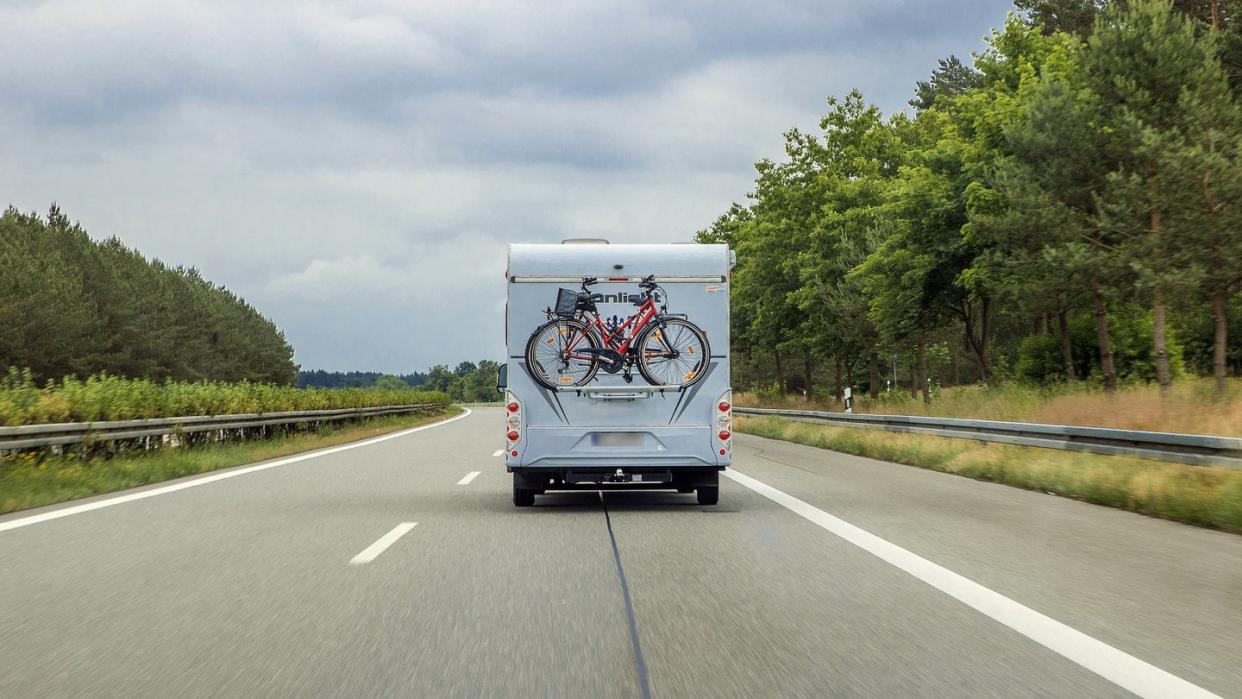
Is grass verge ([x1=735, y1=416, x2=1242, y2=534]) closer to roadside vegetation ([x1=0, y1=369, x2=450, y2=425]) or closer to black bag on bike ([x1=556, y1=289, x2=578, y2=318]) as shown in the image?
black bag on bike ([x1=556, y1=289, x2=578, y2=318])

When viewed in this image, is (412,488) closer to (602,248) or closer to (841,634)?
(602,248)

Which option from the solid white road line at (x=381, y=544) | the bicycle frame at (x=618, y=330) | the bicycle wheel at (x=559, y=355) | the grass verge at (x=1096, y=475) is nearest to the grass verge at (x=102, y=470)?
the solid white road line at (x=381, y=544)

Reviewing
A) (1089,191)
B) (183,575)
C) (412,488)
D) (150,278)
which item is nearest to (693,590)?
(183,575)

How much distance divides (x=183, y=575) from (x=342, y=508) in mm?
3913

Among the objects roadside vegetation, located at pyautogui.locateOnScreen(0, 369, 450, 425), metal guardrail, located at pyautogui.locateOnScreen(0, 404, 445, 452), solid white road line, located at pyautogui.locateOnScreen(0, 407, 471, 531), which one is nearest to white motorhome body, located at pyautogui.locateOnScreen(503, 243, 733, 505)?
solid white road line, located at pyautogui.locateOnScreen(0, 407, 471, 531)

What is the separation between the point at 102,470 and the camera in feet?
45.4

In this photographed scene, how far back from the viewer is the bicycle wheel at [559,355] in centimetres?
1052

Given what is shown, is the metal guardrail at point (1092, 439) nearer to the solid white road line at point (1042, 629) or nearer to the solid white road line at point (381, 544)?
the solid white road line at point (1042, 629)

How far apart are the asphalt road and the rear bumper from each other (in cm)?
52

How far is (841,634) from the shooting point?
5117 mm

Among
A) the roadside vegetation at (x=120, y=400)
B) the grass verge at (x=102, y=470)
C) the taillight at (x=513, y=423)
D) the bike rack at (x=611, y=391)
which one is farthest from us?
the roadside vegetation at (x=120, y=400)

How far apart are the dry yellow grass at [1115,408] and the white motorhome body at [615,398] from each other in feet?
23.2

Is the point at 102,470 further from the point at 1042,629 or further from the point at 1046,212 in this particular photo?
the point at 1046,212

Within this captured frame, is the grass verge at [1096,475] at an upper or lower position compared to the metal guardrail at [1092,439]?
lower
